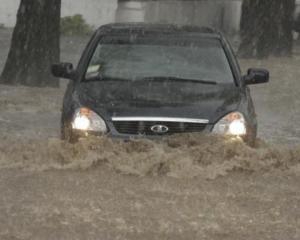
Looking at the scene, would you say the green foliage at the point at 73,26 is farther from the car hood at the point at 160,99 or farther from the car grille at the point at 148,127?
the car grille at the point at 148,127

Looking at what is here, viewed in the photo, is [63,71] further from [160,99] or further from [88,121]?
[160,99]

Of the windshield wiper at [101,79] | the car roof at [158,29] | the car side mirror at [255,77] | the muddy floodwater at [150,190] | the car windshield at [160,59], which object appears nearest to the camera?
the muddy floodwater at [150,190]

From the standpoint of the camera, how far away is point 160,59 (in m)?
8.68

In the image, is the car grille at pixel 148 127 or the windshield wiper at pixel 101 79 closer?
the car grille at pixel 148 127

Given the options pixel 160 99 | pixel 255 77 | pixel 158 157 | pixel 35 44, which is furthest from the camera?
pixel 35 44

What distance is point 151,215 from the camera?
228 inches

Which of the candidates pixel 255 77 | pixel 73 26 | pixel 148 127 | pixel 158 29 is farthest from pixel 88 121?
pixel 73 26

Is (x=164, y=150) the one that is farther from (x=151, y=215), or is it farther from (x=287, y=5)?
(x=287, y=5)

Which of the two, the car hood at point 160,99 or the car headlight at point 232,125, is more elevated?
the car hood at point 160,99

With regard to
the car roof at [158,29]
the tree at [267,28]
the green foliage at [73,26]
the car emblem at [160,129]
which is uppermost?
the car roof at [158,29]

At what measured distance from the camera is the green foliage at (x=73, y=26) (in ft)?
87.8

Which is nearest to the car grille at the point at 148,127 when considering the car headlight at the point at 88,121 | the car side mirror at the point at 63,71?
the car headlight at the point at 88,121

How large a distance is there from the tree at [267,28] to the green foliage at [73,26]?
8506 millimetres

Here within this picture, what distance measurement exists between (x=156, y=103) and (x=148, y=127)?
10.7 inches
